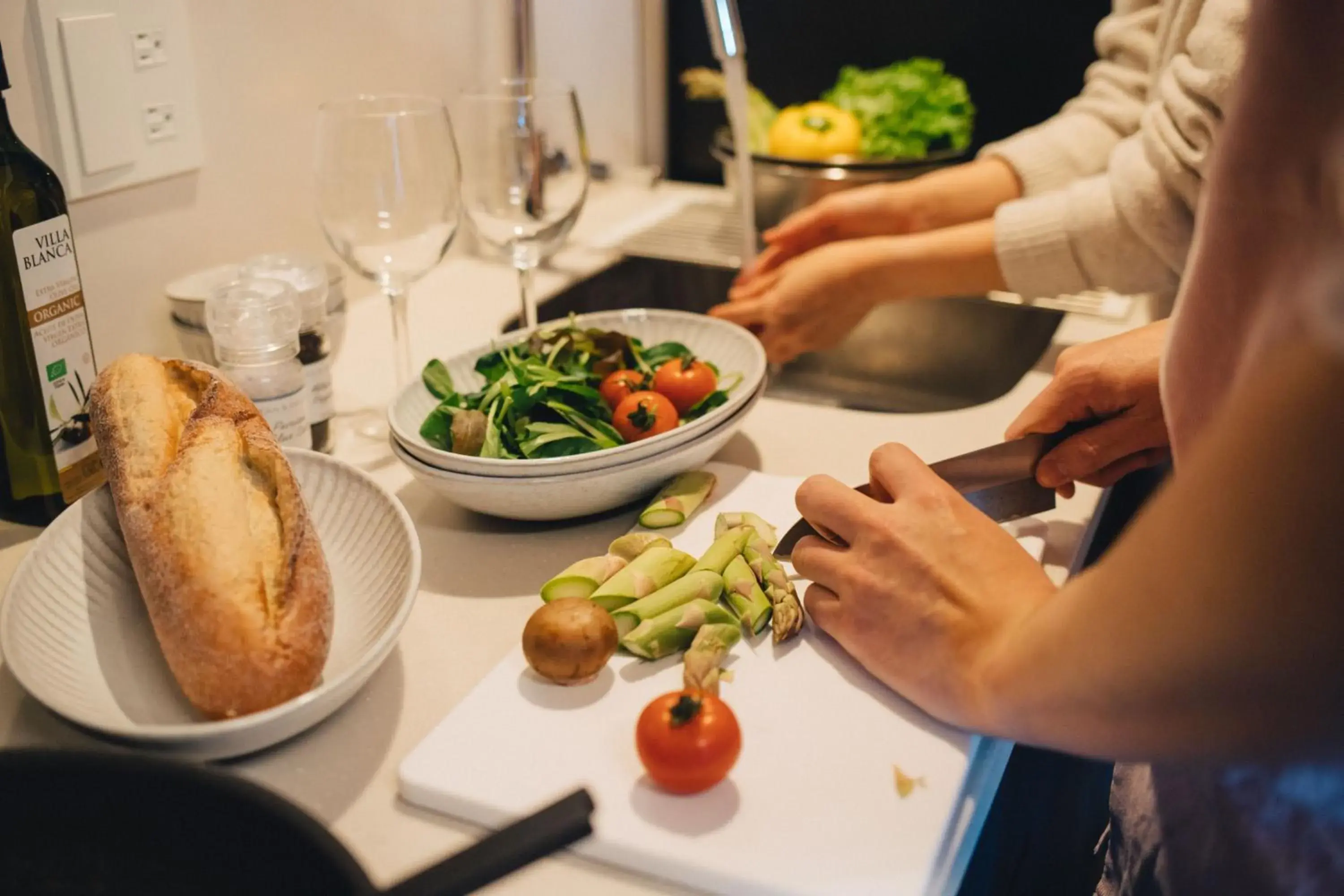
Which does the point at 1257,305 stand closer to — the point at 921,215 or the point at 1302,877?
the point at 1302,877

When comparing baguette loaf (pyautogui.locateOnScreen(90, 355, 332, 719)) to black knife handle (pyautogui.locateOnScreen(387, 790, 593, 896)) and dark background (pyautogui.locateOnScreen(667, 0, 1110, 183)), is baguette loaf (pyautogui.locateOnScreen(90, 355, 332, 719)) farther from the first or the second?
dark background (pyautogui.locateOnScreen(667, 0, 1110, 183))

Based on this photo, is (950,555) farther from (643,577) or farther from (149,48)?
(149,48)

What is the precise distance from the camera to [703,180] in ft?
6.21

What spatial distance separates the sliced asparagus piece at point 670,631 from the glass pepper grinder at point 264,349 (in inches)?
12.0

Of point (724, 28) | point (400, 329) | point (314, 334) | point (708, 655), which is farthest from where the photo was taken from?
point (724, 28)

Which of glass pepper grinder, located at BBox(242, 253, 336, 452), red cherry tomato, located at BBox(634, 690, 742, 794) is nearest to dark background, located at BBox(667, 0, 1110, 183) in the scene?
glass pepper grinder, located at BBox(242, 253, 336, 452)

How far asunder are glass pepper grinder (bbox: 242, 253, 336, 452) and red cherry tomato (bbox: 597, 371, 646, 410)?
22 cm

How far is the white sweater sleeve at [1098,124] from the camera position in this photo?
1.22m

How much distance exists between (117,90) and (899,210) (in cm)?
81

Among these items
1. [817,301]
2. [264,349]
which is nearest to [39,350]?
[264,349]

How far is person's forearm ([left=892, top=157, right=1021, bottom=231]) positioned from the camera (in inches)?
49.7

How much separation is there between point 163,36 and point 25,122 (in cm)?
16

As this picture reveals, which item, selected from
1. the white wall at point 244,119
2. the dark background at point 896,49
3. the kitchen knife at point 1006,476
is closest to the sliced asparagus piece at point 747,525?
the kitchen knife at point 1006,476

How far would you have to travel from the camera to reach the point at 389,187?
89cm
